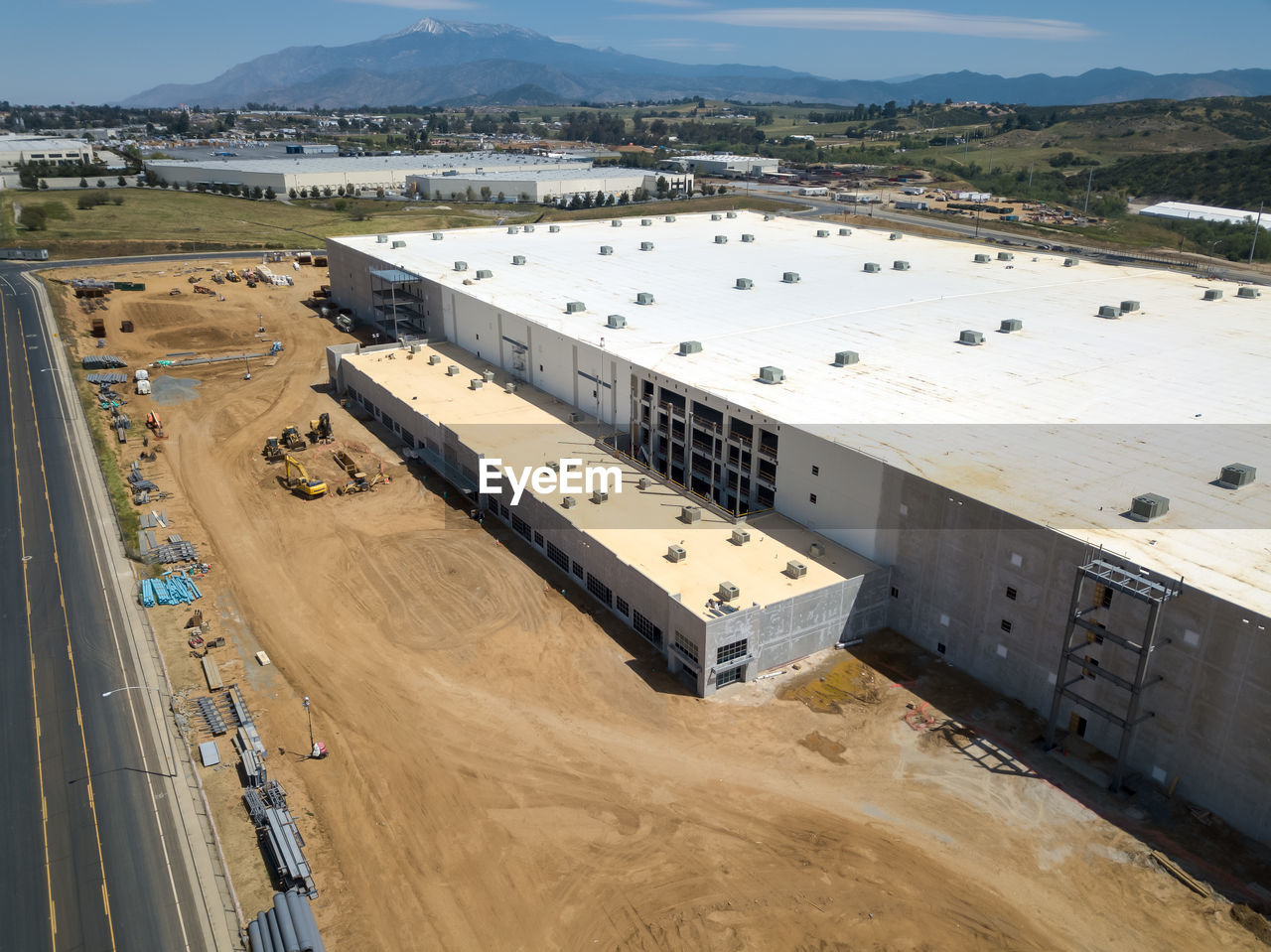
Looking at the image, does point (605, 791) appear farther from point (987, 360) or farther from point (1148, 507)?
point (987, 360)

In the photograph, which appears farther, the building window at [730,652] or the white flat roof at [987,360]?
the building window at [730,652]

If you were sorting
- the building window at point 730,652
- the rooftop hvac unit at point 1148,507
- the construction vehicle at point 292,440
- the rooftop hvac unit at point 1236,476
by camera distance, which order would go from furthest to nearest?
the construction vehicle at point 292,440
the rooftop hvac unit at point 1236,476
the building window at point 730,652
the rooftop hvac unit at point 1148,507

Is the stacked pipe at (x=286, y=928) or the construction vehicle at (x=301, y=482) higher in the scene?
the construction vehicle at (x=301, y=482)

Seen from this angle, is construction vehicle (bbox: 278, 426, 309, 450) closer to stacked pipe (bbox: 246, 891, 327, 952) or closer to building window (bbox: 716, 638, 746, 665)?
building window (bbox: 716, 638, 746, 665)

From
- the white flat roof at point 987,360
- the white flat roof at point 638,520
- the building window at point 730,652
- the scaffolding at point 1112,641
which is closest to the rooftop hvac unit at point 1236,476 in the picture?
the white flat roof at point 987,360

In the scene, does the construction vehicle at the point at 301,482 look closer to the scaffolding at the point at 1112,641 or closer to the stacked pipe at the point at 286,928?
the stacked pipe at the point at 286,928

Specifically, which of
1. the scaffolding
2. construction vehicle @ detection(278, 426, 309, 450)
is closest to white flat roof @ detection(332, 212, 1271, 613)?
the scaffolding
